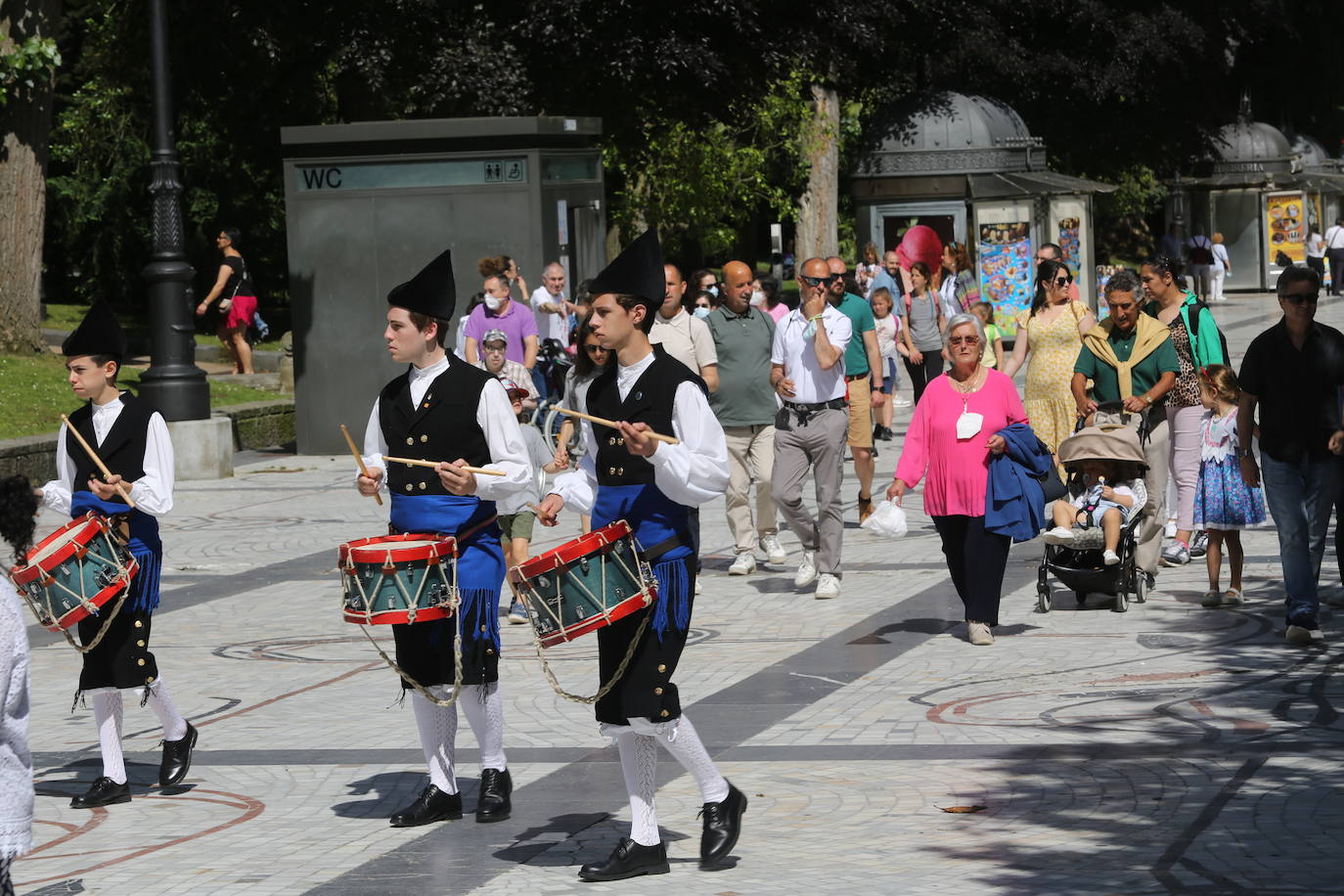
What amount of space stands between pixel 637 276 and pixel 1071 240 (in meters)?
23.9

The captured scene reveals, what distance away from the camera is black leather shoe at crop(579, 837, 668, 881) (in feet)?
21.0

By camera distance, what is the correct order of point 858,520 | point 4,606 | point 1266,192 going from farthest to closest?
1. point 1266,192
2. point 858,520
3. point 4,606

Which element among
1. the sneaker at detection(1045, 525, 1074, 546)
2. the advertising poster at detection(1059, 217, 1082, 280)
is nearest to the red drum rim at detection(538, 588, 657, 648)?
the sneaker at detection(1045, 525, 1074, 546)

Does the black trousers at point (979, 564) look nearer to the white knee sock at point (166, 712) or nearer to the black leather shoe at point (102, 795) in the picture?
the white knee sock at point (166, 712)

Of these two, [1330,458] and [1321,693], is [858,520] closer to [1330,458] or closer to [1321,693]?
[1330,458]

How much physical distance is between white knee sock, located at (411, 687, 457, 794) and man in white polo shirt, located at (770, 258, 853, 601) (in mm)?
4919

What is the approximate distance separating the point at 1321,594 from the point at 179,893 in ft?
22.8

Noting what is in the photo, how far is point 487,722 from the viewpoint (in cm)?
722

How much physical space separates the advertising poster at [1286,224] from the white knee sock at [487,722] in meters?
44.4

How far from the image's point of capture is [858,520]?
49.8 feet

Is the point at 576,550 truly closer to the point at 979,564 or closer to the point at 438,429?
the point at 438,429

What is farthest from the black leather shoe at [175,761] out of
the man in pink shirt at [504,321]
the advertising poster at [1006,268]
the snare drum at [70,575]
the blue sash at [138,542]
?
the advertising poster at [1006,268]

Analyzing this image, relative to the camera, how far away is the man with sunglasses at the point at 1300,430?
9891 mm

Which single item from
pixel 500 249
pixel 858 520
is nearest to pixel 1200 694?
pixel 858 520
